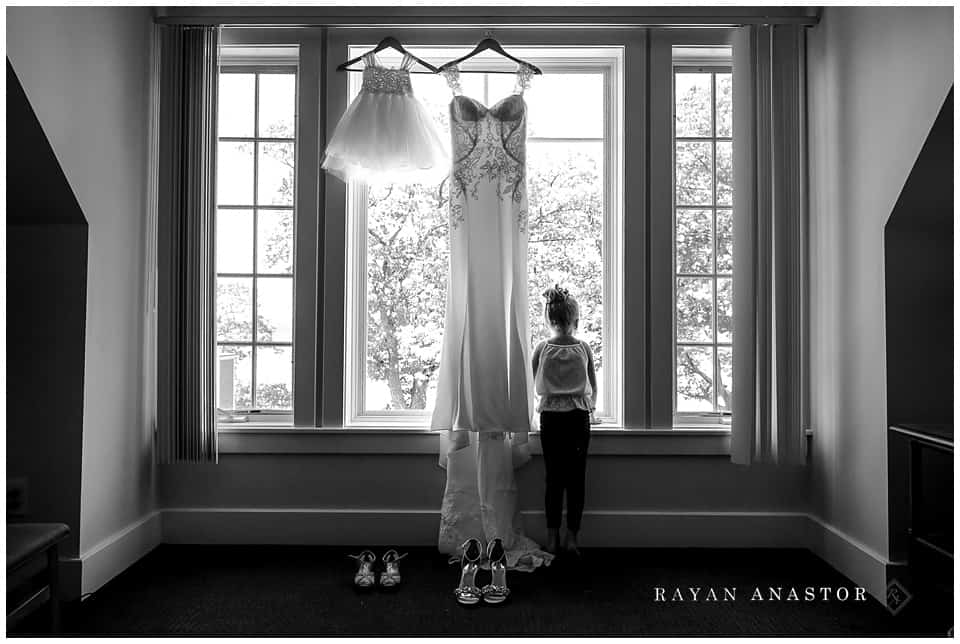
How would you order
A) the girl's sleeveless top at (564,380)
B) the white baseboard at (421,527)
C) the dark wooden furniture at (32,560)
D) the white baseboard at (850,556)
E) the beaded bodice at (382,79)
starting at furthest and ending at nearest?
the white baseboard at (421,527)
the beaded bodice at (382,79)
the girl's sleeveless top at (564,380)
the white baseboard at (850,556)
the dark wooden furniture at (32,560)

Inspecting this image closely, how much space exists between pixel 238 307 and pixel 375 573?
1.45 metres

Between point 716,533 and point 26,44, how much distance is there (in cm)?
329

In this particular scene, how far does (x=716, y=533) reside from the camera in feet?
10.5

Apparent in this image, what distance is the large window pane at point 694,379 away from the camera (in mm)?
3361

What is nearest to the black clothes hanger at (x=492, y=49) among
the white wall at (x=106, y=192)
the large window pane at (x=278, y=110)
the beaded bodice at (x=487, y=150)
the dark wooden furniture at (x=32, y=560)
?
the beaded bodice at (x=487, y=150)

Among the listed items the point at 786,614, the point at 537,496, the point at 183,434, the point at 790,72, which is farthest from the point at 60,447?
the point at 790,72

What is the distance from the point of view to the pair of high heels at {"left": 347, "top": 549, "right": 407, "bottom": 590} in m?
2.63

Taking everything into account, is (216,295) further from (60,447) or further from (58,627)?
(58,627)

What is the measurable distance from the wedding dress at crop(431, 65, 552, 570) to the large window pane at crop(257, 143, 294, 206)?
0.88 metres

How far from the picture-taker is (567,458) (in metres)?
2.98

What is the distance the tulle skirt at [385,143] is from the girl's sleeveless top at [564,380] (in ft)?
3.17

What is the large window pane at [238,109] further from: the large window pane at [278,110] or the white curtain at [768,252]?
the white curtain at [768,252]

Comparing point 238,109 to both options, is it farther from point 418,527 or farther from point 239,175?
point 418,527

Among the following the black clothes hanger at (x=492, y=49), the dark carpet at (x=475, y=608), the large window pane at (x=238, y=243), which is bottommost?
the dark carpet at (x=475, y=608)
